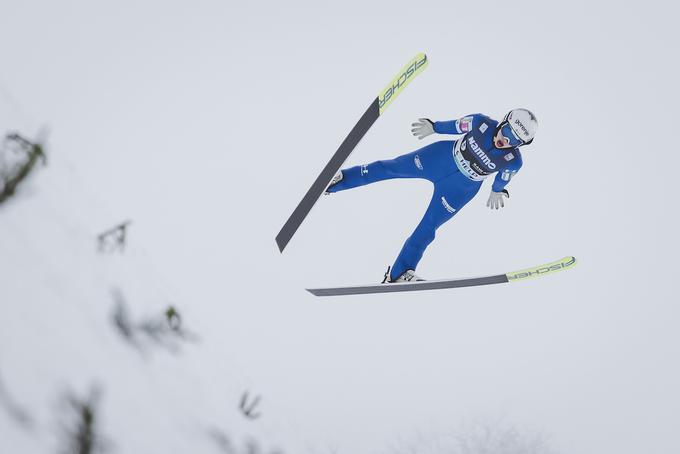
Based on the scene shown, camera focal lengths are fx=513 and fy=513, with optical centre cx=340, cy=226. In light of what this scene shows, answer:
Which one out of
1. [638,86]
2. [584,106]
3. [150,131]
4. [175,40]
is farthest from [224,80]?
[584,106]

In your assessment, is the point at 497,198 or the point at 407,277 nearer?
the point at 407,277

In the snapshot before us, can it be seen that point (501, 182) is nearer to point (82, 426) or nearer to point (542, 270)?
point (542, 270)

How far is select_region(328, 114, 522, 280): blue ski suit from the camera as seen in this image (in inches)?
172

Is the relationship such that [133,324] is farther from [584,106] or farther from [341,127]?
[584,106]

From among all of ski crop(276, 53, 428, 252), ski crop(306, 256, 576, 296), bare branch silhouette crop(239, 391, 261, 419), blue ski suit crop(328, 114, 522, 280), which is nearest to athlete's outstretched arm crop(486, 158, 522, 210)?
blue ski suit crop(328, 114, 522, 280)

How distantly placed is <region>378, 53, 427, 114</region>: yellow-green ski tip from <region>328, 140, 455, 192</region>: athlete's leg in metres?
0.72

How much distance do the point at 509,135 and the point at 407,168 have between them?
0.91m

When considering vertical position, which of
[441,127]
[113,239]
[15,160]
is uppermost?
[441,127]

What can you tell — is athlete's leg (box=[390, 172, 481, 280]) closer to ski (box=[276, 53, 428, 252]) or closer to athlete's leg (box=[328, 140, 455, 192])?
athlete's leg (box=[328, 140, 455, 192])

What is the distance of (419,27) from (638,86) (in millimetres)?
15989

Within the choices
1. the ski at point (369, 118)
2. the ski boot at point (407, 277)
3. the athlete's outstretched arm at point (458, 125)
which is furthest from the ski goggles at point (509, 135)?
the ski boot at point (407, 277)

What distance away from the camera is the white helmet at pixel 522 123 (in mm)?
4168

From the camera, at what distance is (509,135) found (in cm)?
→ 423

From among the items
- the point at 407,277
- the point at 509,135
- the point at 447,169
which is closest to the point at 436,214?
the point at 447,169
